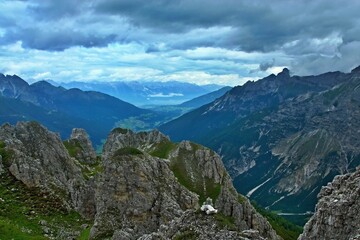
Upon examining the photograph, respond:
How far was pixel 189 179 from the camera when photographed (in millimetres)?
146000

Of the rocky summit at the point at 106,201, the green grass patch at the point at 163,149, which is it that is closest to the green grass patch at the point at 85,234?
the rocky summit at the point at 106,201

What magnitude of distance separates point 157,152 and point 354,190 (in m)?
134

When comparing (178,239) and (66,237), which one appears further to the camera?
(66,237)

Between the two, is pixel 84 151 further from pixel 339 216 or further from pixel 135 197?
pixel 339 216

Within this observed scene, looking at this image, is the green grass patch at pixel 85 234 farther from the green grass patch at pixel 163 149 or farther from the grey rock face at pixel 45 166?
the green grass patch at pixel 163 149

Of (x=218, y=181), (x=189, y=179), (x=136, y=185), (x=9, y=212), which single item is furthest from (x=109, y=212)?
(x=218, y=181)

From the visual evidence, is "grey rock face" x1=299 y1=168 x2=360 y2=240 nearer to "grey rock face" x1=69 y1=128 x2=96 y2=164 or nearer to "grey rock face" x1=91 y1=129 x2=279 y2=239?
"grey rock face" x1=91 y1=129 x2=279 y2=239

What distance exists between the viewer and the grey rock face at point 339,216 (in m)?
41.7

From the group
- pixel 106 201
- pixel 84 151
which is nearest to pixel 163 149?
pixel 84 151

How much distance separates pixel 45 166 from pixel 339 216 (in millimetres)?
96303

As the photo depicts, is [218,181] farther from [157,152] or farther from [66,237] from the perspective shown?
[66,237]

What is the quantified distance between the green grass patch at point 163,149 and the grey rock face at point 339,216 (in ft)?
395

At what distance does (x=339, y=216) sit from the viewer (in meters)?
42.8

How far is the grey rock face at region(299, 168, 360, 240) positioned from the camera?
41719 millimetres
